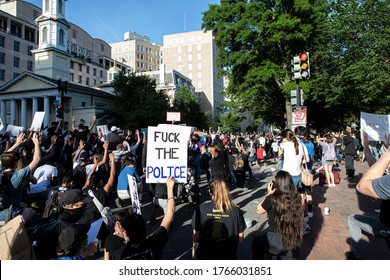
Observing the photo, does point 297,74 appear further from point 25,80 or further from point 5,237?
point 25,80

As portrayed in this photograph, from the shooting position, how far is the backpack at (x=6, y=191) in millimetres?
3783

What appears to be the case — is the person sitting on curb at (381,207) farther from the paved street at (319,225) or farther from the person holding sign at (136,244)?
the person holding sign at (136,244)

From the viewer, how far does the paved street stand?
4633 millimetres

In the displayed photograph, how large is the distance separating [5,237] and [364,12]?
1885 centimetres

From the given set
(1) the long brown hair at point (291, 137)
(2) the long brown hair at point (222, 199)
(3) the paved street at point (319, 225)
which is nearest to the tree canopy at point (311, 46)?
(3) the paved street at point (319, 225)

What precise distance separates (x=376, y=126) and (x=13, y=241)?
8906 mm

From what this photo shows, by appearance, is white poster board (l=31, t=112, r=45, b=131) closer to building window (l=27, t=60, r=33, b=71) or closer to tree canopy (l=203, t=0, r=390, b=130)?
tree canopy (l=203, t=0, r=390, b=130)

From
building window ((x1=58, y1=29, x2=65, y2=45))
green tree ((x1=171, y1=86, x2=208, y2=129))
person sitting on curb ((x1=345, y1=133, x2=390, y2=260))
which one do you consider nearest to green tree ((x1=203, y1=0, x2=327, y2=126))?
person sitting on curb ((x1=345, y1=133, x2=390, y2=260))

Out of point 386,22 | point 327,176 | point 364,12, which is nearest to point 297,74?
point 327,176

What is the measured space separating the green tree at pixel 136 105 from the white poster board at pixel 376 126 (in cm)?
3441

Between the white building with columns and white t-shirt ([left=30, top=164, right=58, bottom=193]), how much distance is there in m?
44.5

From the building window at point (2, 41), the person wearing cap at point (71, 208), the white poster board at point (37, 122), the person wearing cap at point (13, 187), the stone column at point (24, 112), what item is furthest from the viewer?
the building window at point (2, 41)

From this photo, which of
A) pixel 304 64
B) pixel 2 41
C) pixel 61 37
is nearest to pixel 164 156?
pixel 304 64

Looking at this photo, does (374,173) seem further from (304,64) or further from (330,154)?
(330,154)
